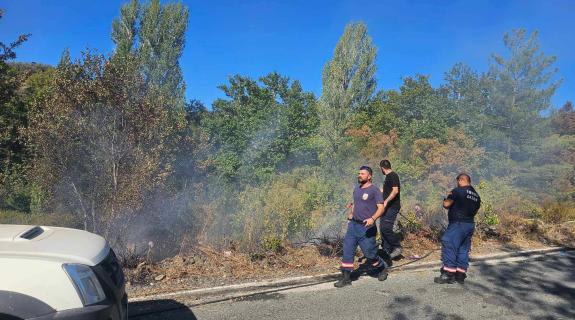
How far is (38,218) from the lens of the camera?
11469 mm

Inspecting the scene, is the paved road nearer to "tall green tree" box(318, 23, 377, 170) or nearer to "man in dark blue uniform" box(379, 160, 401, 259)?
"man in dark blue uniform" box(379, 160, 401, 259)

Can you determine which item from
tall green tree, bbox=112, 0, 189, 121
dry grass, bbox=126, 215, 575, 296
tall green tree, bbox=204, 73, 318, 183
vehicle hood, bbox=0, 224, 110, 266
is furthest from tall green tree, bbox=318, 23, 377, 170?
vehicle hood, bbox=0, 224, 110, 266

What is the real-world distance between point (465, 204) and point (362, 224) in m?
1.47

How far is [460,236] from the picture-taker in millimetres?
5594

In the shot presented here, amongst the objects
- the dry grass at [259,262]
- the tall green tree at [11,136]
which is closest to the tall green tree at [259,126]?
the tall green tree at [11,136]

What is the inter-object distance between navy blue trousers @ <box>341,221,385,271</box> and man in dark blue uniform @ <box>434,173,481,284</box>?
0.97 meters

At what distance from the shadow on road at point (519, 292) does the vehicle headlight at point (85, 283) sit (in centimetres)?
298

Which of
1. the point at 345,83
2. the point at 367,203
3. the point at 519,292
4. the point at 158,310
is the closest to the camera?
the point at 158,310

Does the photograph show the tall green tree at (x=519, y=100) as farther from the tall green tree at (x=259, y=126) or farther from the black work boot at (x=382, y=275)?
the black work boot at (x=382, y=275)

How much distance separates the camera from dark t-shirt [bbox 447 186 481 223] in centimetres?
561

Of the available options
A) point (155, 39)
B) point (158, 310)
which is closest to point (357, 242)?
point (158, 310)

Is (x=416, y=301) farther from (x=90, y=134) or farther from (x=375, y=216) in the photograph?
(x=90, y=134)

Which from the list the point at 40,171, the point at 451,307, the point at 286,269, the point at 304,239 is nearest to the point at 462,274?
the point at 451,307

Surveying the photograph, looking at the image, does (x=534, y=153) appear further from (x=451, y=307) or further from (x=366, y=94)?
(x=451, y=307)
